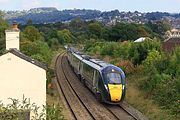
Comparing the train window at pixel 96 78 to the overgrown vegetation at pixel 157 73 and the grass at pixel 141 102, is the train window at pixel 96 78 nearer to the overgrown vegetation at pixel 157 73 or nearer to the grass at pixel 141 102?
the grass at pixel 141 102

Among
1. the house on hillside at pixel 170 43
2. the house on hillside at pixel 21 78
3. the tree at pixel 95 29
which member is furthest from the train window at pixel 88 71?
the tree at pixel 95 29

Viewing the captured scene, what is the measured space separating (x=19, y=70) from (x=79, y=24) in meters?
143

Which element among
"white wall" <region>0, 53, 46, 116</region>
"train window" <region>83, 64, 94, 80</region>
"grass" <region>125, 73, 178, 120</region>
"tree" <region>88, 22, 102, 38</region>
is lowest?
"tree" <region>88, 22, 102, 38</region>

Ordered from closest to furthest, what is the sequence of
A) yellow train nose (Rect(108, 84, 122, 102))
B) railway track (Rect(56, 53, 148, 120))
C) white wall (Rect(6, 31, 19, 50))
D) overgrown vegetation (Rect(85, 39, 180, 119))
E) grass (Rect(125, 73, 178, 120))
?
1. grass (Rect(125, 73, 178, 120))
2. railway track (Rect(56, 53, 148, 120))
3. overgrown vegetation (Rect(85, 39, 180, 119))
4. white wall (Rect(6, 31, 19, 50))
5. yellow train nose (Rect(108, 84, 122, 102))

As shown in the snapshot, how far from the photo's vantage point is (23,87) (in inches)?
736

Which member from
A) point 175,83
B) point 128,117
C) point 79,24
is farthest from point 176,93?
point 79,24

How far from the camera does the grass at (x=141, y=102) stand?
2138 centimetres

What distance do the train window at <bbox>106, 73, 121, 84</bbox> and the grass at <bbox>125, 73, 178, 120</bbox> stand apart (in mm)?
1863

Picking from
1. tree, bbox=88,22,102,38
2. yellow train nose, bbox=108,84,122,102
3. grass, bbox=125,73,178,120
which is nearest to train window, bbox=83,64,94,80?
grass, bbox=125,73,178,120

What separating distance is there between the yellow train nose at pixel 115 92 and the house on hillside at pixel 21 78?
21.7ft

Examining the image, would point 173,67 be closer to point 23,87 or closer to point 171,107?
point 171,107

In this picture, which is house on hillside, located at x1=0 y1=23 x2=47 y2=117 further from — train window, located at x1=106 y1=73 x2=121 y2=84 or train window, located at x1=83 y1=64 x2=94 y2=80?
train window, located at x1=83 y1=64 x2=94 y2=80

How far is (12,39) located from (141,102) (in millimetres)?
8419

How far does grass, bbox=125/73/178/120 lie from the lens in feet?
70.2
